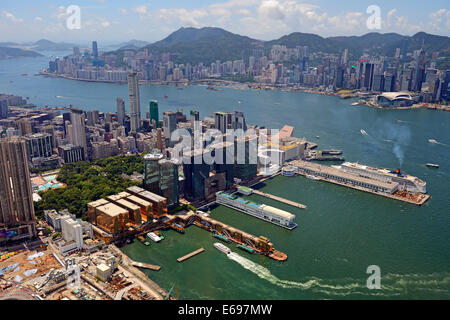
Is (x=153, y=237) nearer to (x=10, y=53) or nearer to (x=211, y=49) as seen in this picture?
(x=211, y=49)

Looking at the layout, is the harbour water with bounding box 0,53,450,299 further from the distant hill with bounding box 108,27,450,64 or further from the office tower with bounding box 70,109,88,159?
the distant hill with bounding box 108,27,450,64

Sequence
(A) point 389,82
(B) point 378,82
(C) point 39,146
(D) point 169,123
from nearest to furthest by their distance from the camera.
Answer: (C) point 39,146 < (D) point 169,123 < (A) point 389,82 < (B) point 378,82

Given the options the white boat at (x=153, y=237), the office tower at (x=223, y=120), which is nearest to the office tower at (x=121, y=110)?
the office tower at (x=223, y=120)

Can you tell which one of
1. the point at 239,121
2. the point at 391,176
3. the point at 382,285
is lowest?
the point at 382,285

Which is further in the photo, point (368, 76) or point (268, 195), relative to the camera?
point (368, 76)

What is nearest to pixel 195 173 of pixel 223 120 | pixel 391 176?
pixel 391 176

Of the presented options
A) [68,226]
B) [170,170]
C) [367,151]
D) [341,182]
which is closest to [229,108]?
[367,151]

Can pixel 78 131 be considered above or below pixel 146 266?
above

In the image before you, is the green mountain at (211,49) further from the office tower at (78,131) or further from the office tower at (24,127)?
the office tower at (78,131)
